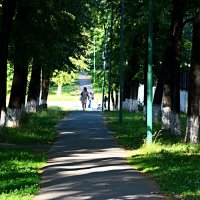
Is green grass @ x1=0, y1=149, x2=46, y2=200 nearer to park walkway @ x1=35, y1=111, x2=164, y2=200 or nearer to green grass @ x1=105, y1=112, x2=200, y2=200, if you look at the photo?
park walkway @ x1=35, y1=111, x2=164, y2=200

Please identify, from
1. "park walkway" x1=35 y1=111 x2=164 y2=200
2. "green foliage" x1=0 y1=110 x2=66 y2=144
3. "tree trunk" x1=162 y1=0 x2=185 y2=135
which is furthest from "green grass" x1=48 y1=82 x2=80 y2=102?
"park walkway" x1=35 y1=111 x2=164 y2=200

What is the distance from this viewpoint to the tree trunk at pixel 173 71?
69.3ft

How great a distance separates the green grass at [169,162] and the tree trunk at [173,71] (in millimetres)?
1058

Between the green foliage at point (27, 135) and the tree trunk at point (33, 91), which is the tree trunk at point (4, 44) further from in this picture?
the tree trunk at point (33, 91)

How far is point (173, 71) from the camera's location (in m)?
21.7

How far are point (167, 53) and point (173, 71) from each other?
1091mm

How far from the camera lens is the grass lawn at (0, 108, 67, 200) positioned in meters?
10.2

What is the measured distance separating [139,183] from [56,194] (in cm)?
194

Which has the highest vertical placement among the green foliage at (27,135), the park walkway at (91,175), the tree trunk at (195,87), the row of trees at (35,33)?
the row of trees at (35,33)

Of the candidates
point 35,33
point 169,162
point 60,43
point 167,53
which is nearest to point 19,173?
point 169,162

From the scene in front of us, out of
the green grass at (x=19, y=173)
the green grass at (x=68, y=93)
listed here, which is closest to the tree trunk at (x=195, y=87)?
the green grass at (x=19, y=173)

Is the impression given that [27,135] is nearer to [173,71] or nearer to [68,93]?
[173,71]

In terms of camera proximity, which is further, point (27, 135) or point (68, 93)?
point (68, 93)

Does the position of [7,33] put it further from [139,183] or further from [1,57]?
[139,183]
